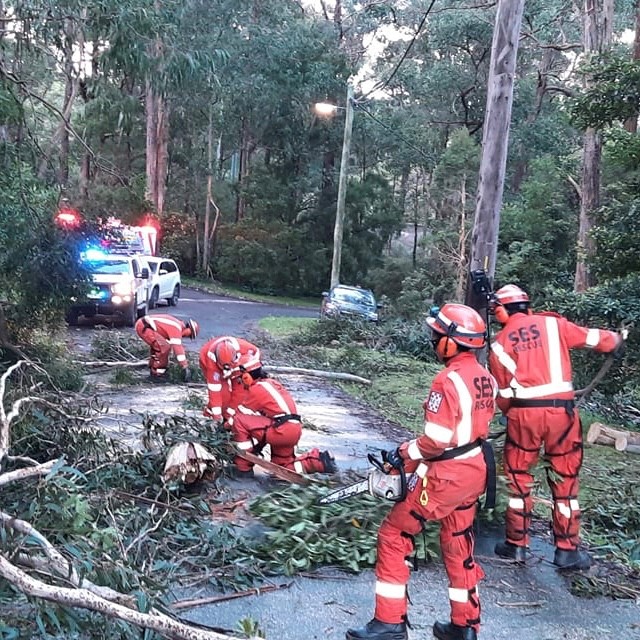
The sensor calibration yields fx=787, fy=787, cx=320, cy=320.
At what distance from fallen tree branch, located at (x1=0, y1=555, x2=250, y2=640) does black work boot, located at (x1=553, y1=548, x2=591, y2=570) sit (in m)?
2.89

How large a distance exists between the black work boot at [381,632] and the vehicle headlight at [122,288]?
1474 cm

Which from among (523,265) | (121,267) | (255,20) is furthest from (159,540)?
(255,20)

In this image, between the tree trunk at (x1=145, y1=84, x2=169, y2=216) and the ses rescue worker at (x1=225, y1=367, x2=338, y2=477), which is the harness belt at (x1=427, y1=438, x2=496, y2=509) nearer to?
the ses rescue worker at (x1=225, y1=367, x2=338, y2=477)

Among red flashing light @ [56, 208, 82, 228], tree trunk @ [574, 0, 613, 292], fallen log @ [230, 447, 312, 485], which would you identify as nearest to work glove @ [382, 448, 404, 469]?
fallen log @ [230, 447, 312, 485]

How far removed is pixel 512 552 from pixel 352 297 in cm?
1824

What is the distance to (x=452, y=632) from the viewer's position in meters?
4.28

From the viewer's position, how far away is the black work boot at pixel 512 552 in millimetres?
5531

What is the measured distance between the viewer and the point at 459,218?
28.5m

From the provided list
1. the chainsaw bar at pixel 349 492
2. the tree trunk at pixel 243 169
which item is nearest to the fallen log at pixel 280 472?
the chainsaw bar at pixel 349 492

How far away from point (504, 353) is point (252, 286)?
33.5m

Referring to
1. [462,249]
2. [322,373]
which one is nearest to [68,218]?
[322,373]

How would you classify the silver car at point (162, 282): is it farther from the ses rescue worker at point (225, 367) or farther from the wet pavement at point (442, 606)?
the wet pavement at point (442, 606)

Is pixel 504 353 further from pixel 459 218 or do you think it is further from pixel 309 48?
pixel 309 48

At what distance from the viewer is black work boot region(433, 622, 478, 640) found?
4211 mm
